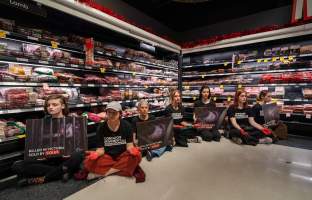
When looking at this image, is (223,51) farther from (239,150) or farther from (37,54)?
(37,54)

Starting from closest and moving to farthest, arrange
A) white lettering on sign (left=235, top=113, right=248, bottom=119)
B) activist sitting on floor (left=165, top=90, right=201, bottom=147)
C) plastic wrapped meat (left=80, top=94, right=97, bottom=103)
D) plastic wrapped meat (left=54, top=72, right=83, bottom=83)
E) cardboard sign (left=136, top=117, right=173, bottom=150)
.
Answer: cardboard sign (left=136, top=117, right=173, bottom=150), plastic wrapped meat (left=54, top=72, right=83, bottom=83), plastic wrapped meat (left=80, top=94, right=97, bottom=103), activist sitting on floor (left=165, top=90, right=201, bottom=147), white lettering on sign (left=235, top=113, right=248, bottom=119)

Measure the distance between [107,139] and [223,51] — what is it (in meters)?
5.05

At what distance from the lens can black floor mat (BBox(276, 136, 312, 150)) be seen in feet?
11.9

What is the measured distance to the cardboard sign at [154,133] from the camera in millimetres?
2746

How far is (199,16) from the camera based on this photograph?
238 inches

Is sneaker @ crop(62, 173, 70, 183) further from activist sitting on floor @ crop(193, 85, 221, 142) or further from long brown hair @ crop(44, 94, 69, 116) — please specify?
activist sitting on floor @ crop(193, 85, 221, 142)

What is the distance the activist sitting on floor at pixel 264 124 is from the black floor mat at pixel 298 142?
0.15 metres

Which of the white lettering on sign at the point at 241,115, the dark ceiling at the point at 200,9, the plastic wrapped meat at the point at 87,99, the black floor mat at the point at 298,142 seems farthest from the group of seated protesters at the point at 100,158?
the dark ceiling at the point at 200,9

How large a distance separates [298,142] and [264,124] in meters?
0.82

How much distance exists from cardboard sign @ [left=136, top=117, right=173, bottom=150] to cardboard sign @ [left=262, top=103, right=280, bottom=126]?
2.38 meters

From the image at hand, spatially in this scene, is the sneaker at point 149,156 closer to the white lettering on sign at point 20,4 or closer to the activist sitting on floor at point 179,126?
the activist sitting on floor at point 179,126

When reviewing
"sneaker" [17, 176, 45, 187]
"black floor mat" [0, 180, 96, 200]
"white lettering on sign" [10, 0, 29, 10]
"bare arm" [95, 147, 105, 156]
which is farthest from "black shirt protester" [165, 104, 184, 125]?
"white lettering on sign" [10, 0, 29, 10]

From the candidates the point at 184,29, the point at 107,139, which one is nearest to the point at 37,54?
the point at 107,139

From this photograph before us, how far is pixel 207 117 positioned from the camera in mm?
3920
